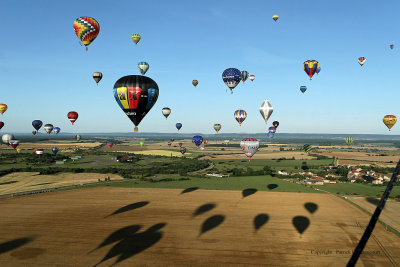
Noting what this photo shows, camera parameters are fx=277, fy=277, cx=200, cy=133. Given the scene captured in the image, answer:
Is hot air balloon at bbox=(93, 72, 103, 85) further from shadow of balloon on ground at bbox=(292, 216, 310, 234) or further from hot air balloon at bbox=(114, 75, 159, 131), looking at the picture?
shadow of balloon on ground at bbox=(292, 216, 310, 234)

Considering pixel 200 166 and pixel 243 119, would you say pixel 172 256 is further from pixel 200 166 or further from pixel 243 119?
pixel 200 166

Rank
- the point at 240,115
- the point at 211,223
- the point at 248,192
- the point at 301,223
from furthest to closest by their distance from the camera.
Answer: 1. the point at 240,115
2. the point at 248,192
3. the point at 301,223
4. the point at 211,223

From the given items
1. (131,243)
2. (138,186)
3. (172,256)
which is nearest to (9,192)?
(138,186)

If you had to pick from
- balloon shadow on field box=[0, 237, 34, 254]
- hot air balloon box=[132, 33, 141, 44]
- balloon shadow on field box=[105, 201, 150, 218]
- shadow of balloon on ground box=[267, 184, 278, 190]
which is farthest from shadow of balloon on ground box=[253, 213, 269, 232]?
hot air balloon box=[132, 33, 141, 44]

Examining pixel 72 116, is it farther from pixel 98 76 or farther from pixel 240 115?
pixel 240 115

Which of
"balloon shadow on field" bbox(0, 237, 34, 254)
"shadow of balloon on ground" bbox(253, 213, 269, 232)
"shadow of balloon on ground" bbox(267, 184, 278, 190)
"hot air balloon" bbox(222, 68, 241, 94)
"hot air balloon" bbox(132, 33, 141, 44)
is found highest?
"hot air balloon" bbox(132, 33, 141, 44)

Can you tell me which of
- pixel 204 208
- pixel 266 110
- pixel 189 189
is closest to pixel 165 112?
pixel 189 189
